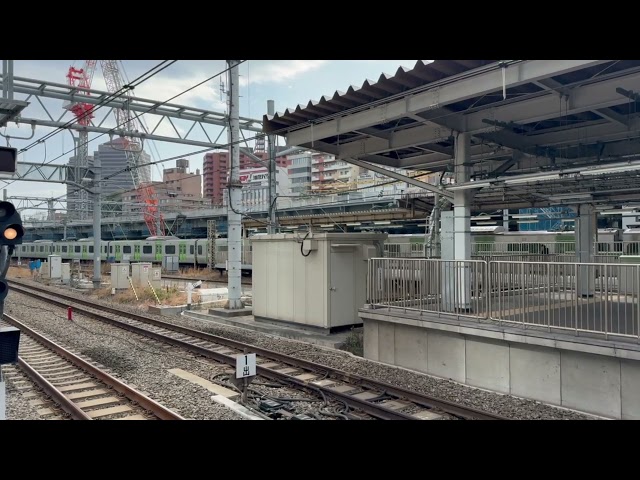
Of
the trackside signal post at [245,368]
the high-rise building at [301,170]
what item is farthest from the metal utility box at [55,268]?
the high-rise building at [301,170]

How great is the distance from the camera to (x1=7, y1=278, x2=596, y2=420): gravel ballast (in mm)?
7258

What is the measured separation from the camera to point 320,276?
12539 mm

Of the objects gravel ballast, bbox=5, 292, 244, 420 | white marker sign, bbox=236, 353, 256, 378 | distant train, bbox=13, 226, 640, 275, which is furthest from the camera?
distant train, bbox=13, 226, 640, 275

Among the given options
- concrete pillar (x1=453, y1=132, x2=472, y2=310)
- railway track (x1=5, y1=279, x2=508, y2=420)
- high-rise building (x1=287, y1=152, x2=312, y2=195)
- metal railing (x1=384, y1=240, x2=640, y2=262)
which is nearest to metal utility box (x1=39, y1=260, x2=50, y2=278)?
railway track (x1=5, y1=279, x2=508, y2=420)

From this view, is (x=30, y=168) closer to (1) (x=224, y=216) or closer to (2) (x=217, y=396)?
(2) (x=217, y=396)

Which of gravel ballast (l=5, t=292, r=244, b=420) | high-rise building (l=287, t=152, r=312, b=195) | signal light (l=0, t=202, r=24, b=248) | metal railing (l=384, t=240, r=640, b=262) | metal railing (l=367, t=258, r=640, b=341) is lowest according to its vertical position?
gravel ballast (l=5, t=292, r=244, b=420)

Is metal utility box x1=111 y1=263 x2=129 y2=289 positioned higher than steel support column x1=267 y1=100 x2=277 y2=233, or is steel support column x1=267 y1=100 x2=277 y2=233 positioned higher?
steel support column x1=267 y1=100 x2=277 y2=233

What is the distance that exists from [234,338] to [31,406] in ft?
18.8

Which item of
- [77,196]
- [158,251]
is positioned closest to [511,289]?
[158,251]

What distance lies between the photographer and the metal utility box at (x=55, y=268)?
34562mm

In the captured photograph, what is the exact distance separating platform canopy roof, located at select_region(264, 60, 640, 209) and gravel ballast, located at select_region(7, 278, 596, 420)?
3856 millimetres

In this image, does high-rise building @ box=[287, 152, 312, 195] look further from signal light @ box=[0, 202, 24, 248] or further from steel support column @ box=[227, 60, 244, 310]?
signal light @ box=[0, 202, 24, 248]

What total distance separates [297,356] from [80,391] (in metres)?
4.28
